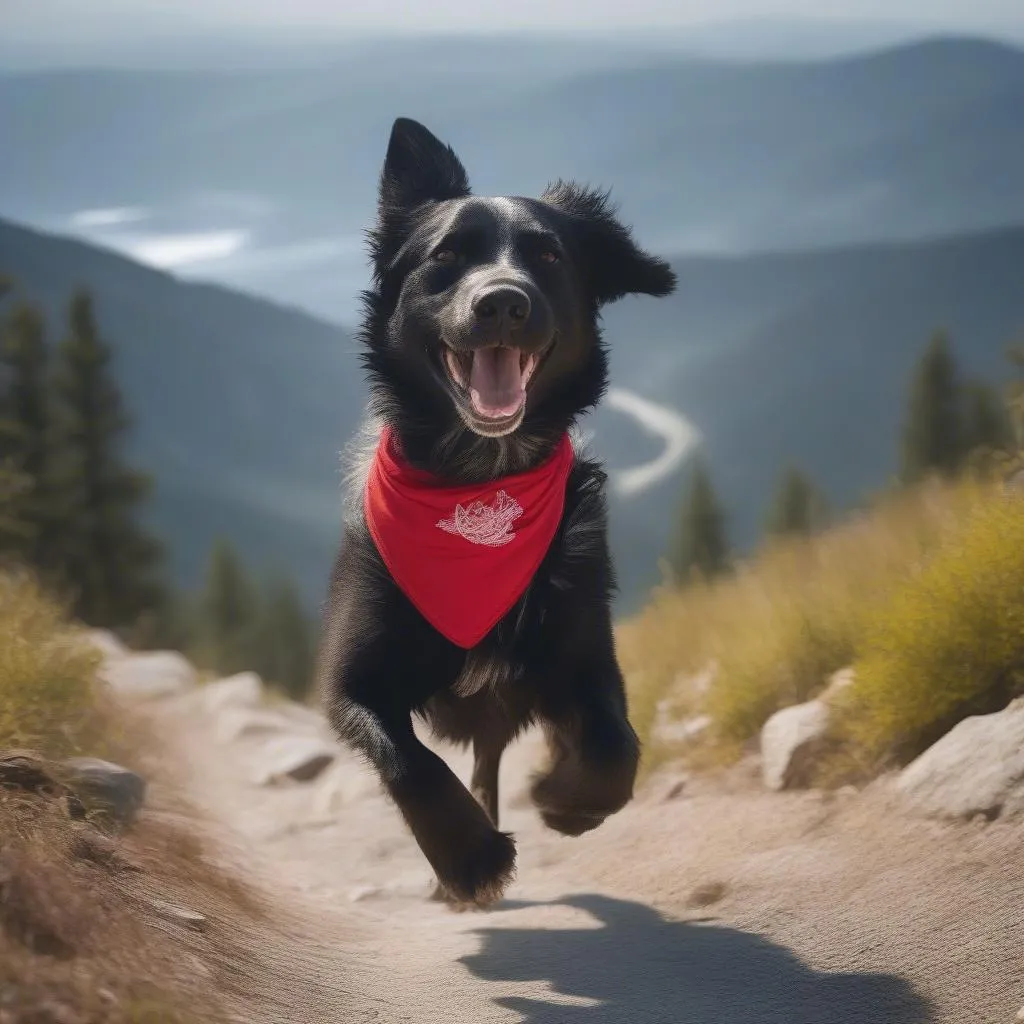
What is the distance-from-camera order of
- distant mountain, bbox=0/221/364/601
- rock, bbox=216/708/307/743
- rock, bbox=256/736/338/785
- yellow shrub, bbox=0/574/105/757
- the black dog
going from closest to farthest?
1. the black dog
2. yellow shrub, bbox=0/574/105/757
3. rock, bbox=256/736/338/785
4. rock, bbox=216/708/307/743
5. distant mountain, bbox=0/221/364/601

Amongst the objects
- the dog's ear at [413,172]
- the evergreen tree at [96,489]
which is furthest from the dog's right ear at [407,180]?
the evergreen tree at [96,489]

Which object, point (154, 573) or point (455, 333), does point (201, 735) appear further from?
point (154, 573)

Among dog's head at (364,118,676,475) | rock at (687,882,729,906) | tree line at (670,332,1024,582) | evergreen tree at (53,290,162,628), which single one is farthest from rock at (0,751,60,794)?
tree line at (670,332,1024,582)

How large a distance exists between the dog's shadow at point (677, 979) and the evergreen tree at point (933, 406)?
137ft

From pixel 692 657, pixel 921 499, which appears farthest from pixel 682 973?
pixel 921 499

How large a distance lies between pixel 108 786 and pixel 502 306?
218cm

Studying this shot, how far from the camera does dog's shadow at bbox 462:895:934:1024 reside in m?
3.23

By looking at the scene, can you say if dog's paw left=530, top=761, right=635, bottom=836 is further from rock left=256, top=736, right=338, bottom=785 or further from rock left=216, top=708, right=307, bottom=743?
rock left=216, top=708, right=307, bottom=743

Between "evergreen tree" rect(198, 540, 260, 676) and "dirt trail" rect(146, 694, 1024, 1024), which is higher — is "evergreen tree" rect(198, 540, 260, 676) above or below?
below

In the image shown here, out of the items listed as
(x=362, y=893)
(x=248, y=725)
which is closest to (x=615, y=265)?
(x=362, y=893)

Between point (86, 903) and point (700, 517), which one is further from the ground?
point (86, 903)

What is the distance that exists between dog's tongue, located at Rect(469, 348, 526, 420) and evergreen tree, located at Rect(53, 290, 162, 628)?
22125mm

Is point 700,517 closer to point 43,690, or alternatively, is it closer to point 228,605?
point 228,605

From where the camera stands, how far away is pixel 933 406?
4397 centimetres
